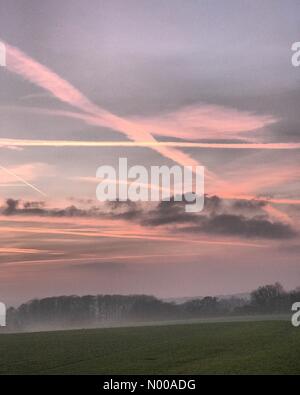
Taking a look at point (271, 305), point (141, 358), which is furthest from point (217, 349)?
point (271, 305)

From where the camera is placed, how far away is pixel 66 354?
1948cm

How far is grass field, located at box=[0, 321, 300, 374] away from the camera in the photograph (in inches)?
572

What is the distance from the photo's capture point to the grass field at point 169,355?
14531 millimetres

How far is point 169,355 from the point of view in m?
18.4
